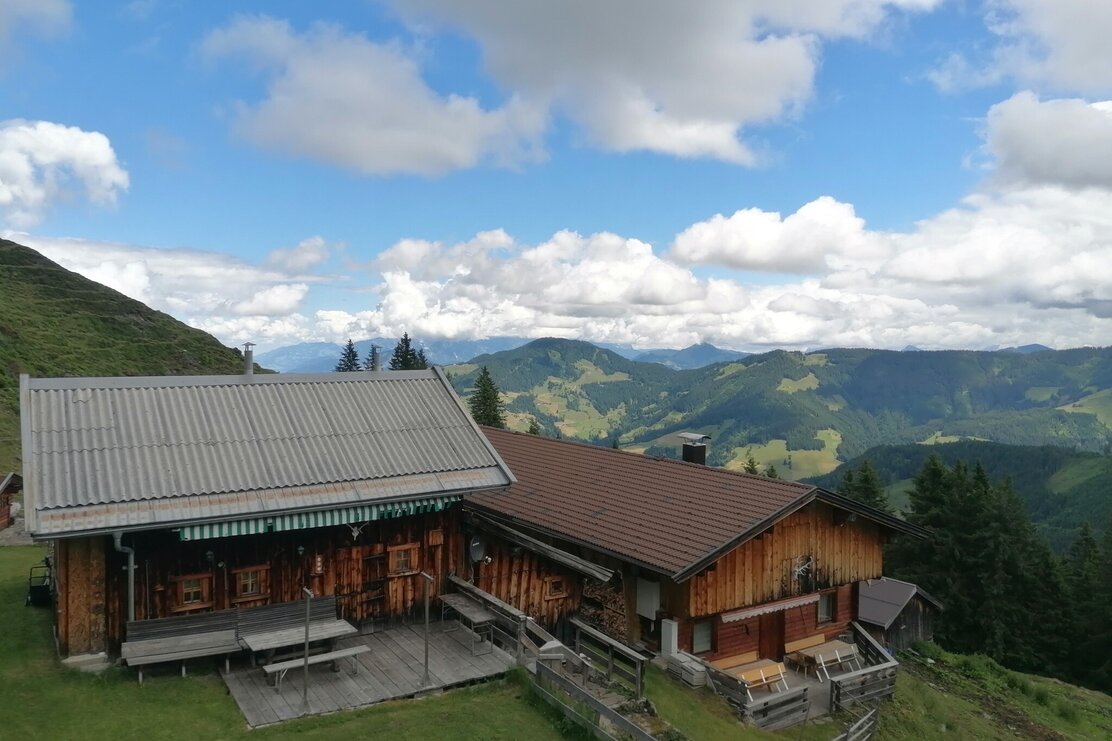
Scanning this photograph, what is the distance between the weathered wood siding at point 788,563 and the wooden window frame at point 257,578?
30.7 feet

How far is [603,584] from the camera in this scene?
18.9m

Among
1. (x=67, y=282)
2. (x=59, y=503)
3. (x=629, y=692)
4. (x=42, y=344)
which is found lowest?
(x=629, y=692)

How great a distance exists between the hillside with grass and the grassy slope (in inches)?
1990

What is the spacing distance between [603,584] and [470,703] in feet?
22.5

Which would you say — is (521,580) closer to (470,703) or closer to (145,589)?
(470,703)

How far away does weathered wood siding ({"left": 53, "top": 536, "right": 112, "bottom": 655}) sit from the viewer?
12969mm

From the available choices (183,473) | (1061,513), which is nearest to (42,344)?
(183,473)

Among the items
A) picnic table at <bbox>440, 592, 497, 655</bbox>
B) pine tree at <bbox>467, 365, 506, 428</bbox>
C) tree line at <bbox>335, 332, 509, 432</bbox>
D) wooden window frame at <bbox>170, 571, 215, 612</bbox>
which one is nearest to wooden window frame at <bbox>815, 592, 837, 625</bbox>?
picnic table at <bbox>440, 592, 497, 655</bbox>

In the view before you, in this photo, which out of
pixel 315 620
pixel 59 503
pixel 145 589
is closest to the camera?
pixel 59 503

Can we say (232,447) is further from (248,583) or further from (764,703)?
(764,703)

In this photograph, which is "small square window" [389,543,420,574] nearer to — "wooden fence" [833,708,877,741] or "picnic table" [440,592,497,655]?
"picnic table" [440,592,497,655]

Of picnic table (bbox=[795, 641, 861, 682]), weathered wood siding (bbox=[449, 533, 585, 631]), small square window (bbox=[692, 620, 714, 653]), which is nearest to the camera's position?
weathered wood siding (bbox=[449, 533, 585, 631])

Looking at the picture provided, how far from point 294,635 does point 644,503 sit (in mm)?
9862

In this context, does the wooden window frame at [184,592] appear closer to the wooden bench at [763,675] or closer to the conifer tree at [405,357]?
the wooden bench at [763,675]
